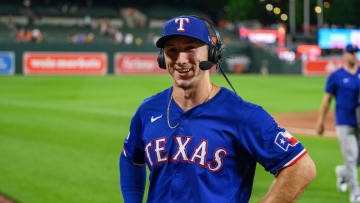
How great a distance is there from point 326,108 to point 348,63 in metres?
0.80

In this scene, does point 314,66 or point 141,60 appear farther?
point 314,66

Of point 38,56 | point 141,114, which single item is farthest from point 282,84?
point 141,114

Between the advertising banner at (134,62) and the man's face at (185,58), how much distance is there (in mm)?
38456

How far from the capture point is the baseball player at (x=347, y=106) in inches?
299

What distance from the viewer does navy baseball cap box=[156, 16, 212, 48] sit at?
272 centimetres

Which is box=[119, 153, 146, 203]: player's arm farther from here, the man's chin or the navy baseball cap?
the navy baseball cap

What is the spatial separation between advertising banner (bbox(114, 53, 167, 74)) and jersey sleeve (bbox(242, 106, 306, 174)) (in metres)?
38.6

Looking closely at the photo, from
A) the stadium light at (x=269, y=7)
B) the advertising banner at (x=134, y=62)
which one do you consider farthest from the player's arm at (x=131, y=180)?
the stadium light at (x=269, y=7)

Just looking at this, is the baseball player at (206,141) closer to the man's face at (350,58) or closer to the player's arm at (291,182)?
the player's arm at (291,182)

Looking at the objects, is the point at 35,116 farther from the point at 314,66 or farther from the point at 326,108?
the point at 314,66

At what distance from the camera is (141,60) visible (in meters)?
42.2

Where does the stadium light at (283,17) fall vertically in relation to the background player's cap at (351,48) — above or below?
above

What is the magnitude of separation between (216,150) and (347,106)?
5.55 metres

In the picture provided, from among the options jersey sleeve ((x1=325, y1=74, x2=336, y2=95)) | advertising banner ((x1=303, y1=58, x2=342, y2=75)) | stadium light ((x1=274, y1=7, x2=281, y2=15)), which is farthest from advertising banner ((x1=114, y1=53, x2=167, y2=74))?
stadium light ((x1=274, y1=7, x2=281, y2=15))
